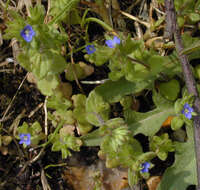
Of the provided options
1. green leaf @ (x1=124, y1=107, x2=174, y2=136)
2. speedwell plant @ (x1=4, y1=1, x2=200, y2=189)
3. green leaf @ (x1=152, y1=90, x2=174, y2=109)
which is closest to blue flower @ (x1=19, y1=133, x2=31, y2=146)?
speedwell plant @ (x1=4, y1=1, x2=200, y2=189)

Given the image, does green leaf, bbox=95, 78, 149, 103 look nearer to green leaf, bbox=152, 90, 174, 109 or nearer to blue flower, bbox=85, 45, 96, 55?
green leaf, bbox=152, 90, 174, 109

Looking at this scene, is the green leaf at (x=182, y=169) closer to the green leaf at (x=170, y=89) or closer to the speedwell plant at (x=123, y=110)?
the speedwell plant at (x=123, y=110)

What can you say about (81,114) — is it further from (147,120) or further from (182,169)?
(182,169)

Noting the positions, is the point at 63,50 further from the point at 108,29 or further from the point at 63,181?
the point at 63,181

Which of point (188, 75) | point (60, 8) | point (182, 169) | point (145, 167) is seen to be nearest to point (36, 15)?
point (60, 8)

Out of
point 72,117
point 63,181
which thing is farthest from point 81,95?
point 63,181

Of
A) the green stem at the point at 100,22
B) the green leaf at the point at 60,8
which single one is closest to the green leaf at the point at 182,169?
the green stem at the point at 100,22
